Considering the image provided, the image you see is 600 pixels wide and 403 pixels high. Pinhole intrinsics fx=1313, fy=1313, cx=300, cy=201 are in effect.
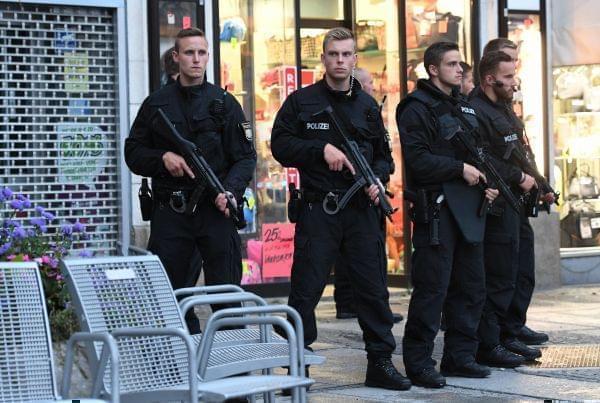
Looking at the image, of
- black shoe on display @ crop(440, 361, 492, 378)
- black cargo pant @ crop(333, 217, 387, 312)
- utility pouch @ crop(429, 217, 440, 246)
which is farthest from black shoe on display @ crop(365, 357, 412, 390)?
black cargo pant @ crop(333, 217, 387, 312)

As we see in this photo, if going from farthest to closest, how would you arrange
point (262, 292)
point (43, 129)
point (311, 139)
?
point (262, 292)
point (43, 129)
point (311, 139)

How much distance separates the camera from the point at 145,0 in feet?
36.3

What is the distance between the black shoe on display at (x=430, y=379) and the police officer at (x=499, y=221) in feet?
2.93

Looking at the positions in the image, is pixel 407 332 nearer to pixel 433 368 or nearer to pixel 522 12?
pixel 433 368

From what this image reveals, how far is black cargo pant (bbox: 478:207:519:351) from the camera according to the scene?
8.46 m

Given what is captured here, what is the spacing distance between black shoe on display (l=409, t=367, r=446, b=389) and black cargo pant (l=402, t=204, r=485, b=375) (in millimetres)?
29

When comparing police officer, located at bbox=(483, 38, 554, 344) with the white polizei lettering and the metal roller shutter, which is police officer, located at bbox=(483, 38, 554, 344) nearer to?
the white polizei lettering

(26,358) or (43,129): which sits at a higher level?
(43,129)

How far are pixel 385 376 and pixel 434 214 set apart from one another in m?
0.99

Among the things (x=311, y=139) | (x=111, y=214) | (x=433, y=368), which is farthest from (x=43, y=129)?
(x=433, y=368)

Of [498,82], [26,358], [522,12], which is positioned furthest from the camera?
[522,12]

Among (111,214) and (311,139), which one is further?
(111,214)

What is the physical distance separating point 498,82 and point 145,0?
12.1 feet

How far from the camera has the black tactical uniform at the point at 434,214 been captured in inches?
304
